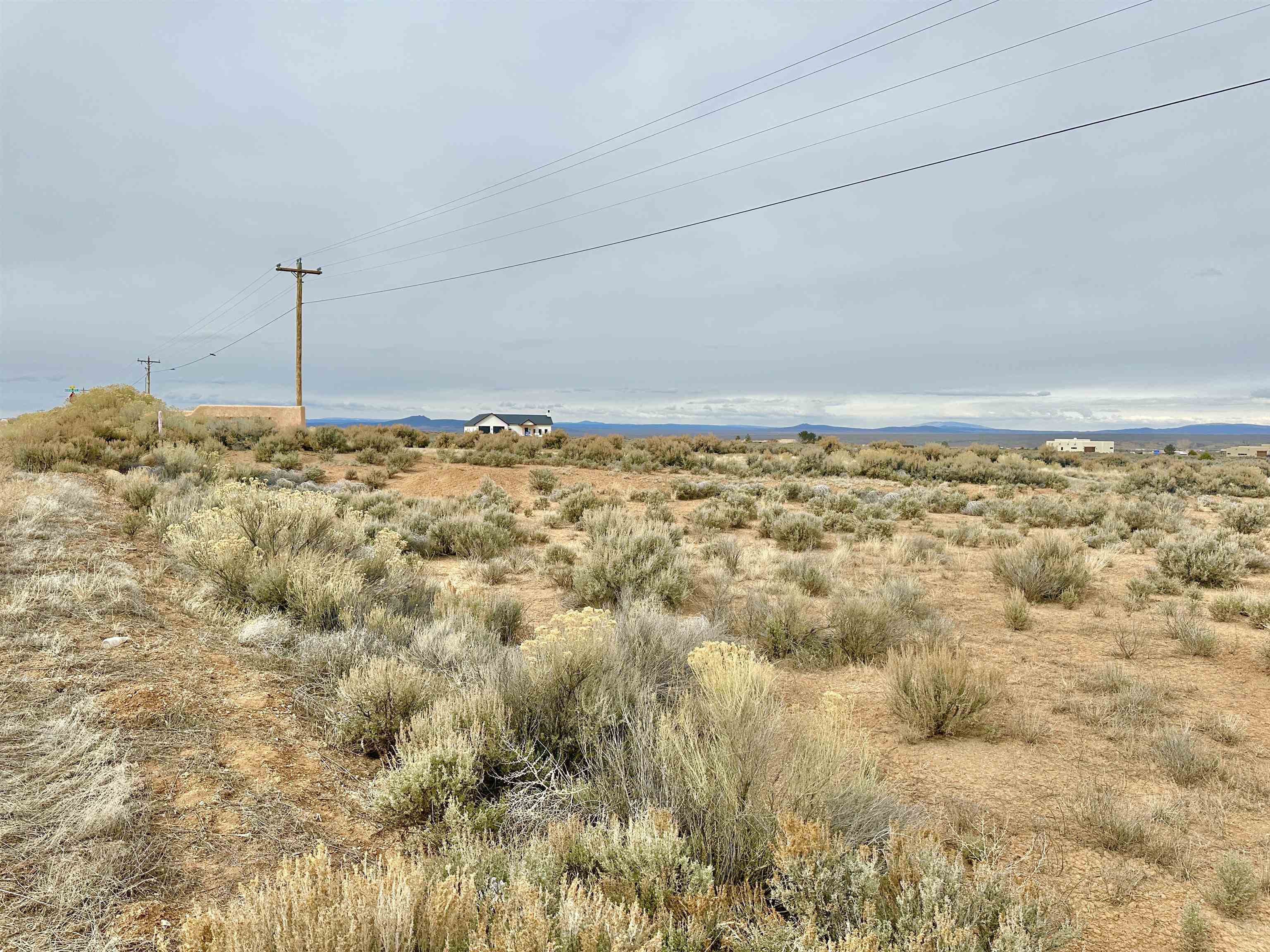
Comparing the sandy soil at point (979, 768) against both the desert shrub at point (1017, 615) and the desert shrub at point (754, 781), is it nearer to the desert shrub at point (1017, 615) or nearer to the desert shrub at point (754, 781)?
the desert shrub at point (1017, 615)

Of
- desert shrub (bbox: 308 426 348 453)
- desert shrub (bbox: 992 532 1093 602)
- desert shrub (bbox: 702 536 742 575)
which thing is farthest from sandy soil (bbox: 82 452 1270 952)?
desert shrub (bbox: 308 426 348 453)

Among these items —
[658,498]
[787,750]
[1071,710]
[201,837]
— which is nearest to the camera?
[201,837]

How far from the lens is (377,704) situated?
4426 mm

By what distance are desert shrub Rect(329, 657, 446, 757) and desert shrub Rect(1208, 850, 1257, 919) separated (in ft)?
14.8

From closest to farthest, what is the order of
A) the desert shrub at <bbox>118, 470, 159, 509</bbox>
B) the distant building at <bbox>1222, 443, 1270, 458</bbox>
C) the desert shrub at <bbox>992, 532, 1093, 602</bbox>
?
the desert shrub at <bbox>992, 532, 1093, 602</bbox>
the desert shrub at <bbox>118, 470, 159, 509</bbox>
the distant building at <bbox>1222, 443, 1270, 458</bbox>

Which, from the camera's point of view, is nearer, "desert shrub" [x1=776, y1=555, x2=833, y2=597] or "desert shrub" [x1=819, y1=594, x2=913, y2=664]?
"desert shrub" [x1=819, y1=594, x2=913, y2=664]

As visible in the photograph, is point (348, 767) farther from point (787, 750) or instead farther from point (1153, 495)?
point (1153, 495)

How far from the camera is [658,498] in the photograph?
1811 centimetres

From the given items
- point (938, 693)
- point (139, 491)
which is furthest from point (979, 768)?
point (139, 491)

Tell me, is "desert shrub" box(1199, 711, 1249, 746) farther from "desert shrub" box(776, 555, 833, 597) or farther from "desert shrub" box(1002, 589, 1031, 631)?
"desert shrub" box(776, 555, 833, 597)

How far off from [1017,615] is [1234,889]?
525cm

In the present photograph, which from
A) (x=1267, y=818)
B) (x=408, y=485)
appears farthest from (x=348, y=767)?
(x=408, y=485)

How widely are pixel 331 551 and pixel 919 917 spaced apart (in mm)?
7752

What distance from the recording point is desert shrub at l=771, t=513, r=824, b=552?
12.9 meters
